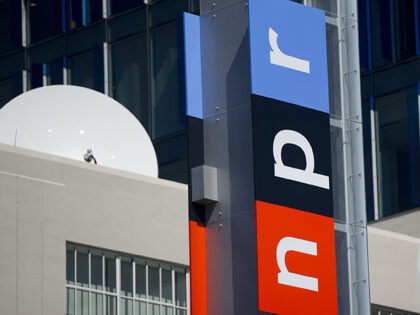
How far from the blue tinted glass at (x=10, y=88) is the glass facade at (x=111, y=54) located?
0.12ft

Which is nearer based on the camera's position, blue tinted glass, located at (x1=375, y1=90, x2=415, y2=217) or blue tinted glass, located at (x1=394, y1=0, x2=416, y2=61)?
blue tinted glass, located at (x1=375, y1=90, x2=415, y2=217)

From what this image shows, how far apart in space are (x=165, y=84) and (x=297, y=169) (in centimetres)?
2815

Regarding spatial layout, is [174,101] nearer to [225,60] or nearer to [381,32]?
[381,32]

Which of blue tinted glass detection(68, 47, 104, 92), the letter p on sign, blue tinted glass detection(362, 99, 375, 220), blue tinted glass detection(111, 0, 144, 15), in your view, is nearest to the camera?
the letter p on sign

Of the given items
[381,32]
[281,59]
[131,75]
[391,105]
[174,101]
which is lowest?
[281,59]

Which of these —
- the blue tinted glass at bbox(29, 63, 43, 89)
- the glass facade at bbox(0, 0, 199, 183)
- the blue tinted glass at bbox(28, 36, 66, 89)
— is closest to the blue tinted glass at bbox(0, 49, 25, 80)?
the glass facade at bbox(0, 0, 199, 183)

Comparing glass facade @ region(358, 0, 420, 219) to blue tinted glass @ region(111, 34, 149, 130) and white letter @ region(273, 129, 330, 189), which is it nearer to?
blue tinted glass @ region(111, 34, 149, 130)

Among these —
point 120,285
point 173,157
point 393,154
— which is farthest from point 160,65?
point 120,285

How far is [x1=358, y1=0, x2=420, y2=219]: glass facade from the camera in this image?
39.9 metres

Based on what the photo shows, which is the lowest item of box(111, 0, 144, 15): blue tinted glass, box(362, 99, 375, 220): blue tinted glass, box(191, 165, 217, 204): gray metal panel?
box(191, 165, 217, 204): gray metal panel

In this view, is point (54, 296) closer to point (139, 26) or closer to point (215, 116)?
point (215, 116)

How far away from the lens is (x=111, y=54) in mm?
47969

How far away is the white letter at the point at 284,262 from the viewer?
57.1ft

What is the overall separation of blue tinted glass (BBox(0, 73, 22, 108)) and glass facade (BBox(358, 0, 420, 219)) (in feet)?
47.3
